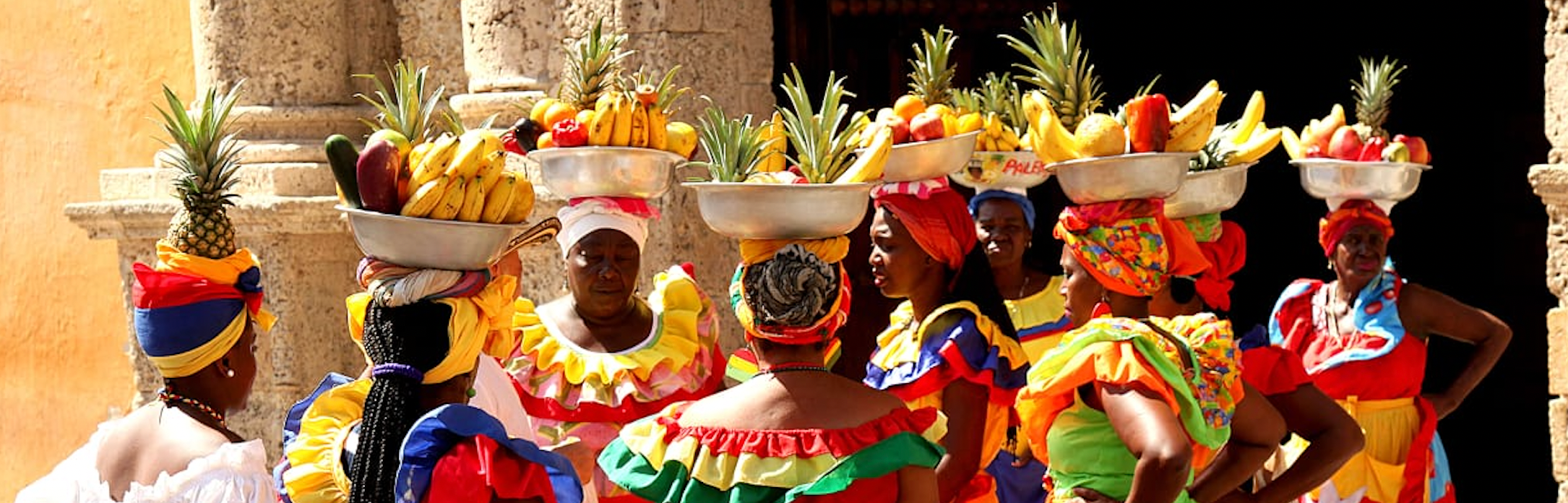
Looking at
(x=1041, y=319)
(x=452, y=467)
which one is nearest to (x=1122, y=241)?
(x=452, y=467)

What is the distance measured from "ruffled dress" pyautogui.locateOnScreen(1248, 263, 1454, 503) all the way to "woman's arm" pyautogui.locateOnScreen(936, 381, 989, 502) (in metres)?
2.28

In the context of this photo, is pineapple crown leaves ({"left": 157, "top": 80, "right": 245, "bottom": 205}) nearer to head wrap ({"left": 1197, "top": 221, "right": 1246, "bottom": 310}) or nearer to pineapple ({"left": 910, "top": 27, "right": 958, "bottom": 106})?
pineapple ({"left": 910, "top": 27, "right": 958, "bottom": 106})

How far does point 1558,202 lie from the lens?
646cm

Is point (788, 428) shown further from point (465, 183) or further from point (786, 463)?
point (465, 183)

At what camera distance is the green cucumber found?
378cm

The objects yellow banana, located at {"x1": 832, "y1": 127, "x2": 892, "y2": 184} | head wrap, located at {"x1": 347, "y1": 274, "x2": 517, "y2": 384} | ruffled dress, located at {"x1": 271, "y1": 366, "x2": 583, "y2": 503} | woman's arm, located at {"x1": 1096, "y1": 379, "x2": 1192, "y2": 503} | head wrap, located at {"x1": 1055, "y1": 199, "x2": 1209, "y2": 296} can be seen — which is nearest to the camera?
ruffled dress, located at {"x1": 271, "y1": 366, "x2": 583, "y2": 503}

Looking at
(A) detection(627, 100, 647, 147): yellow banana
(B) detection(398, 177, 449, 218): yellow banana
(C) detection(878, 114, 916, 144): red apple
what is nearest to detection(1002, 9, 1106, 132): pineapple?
(C) detection(878, 114, 916, 144): red apple

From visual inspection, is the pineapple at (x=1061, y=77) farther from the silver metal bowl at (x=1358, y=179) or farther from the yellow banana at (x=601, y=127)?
the silver metal bowl at (x=1358, y=179)

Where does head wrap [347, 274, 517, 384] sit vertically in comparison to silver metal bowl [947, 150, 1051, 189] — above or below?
below

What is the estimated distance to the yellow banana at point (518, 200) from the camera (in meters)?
3.94

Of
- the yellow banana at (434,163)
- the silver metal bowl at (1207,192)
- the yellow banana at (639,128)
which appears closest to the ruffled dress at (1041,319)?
the silver metal bowl at (1207,192)

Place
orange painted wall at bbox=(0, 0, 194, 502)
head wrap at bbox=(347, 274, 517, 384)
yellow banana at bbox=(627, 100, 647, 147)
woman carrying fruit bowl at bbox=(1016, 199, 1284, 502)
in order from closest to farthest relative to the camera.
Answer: head wrap at bbox=(347, 274, 517, 384) < woman carrying fruit bowl at bbox=(1016, 199, 1284, 502) < yellow banana at bbox=(627, 100, 647, 147) < orange painted wall at bbox=(0, 0, 194, 502)

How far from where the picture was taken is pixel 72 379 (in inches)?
378

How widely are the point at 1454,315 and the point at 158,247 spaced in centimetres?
479
